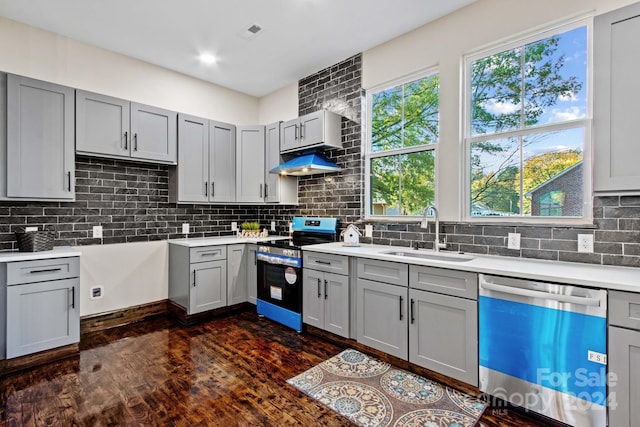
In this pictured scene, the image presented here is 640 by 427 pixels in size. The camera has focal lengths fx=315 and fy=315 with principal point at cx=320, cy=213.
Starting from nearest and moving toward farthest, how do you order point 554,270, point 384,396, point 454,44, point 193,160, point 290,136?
point 554,270 < point 384,396 < point 454,44 < point 193,160 < point 290,136

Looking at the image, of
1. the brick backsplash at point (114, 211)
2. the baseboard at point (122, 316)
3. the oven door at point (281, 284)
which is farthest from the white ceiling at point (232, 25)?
the baseboard at point (122, 316)

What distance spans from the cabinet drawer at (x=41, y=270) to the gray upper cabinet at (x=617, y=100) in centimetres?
400

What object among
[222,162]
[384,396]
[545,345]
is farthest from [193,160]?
[545,345]

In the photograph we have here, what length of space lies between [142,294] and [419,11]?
4182 mm

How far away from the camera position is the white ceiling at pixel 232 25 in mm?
2725

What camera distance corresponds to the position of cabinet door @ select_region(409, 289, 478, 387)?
6.90 ft

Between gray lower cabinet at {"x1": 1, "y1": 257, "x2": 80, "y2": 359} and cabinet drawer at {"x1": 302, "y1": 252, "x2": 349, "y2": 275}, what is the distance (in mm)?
2078

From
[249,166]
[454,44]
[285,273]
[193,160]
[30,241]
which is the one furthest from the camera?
[249,166]

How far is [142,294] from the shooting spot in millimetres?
3736

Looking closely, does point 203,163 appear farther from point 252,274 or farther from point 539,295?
point 539,295

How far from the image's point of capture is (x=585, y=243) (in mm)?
2154

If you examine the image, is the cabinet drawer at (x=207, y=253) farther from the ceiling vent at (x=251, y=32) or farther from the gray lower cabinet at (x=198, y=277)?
the ceiling vent at (x=251, y=32)

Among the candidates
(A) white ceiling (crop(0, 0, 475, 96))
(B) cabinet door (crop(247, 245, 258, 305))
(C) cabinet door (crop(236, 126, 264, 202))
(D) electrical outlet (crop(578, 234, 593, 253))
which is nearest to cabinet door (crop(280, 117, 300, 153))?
(C) cabinet door (crop(236, 126, 264, 202))

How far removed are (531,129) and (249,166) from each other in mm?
3208
